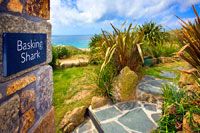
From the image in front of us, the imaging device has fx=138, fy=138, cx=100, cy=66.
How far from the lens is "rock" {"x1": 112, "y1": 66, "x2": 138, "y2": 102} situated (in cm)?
252

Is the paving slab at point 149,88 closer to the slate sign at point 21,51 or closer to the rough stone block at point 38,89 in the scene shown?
the rough stone block at point 38,89

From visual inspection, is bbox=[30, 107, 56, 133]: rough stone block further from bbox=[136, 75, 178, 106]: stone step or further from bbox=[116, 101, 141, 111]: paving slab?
bbox=[136, 75, 178, 106]: stone step

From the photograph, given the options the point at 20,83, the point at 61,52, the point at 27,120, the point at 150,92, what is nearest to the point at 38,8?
the point at 20,83

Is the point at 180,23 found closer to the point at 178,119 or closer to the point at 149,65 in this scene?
the point at 178,119

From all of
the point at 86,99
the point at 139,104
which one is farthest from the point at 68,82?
the point at 139,104

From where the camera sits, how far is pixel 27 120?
1009 millimetres

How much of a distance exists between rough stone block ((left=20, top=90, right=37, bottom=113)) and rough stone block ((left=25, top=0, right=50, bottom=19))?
56 centimetres

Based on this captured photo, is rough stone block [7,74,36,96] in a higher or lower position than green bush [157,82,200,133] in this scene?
higher

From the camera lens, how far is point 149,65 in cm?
487

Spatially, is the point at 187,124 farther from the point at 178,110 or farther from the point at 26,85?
the point at 26,85

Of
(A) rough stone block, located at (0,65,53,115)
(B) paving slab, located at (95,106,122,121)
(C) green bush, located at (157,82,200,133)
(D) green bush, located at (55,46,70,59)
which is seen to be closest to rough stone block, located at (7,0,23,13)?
(A) rough stone block, located at (0,65,53,115)

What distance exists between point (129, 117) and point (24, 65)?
1703mm

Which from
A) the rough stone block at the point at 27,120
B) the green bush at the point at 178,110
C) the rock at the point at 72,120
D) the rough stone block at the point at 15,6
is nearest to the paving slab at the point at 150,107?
the green bush at the point at 178,110

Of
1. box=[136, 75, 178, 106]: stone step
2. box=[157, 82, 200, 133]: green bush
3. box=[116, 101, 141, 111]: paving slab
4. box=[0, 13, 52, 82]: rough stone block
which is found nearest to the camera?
box=[0, 13, 52, 82]: rough stone block
